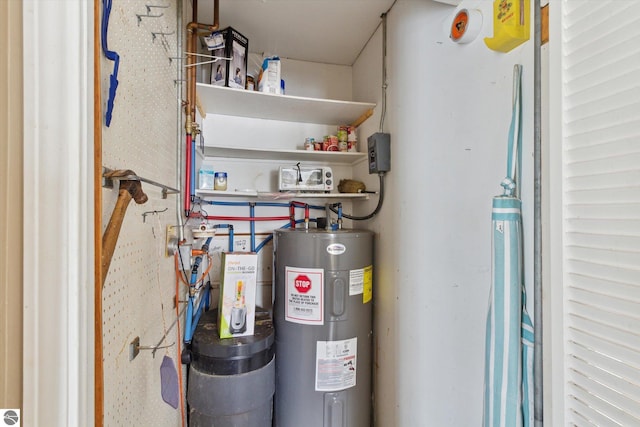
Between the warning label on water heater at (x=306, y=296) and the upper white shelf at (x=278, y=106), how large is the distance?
3.22ft

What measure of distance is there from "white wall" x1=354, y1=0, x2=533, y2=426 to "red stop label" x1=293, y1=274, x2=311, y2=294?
17.4 inches

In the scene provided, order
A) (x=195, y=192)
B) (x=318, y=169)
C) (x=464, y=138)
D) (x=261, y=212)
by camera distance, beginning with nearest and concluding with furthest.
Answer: (x=464, y=138) → (x=195, y=192) → (x=318, y=169) → (x=261, y=212)

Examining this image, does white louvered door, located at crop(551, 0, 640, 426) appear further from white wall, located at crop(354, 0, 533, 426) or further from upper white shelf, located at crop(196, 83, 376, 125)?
upper white shelf, located at crop(196, 83, 376, 125)

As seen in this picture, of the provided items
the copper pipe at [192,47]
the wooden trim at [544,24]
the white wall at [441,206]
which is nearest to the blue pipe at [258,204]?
the copper pipe at [192,47]

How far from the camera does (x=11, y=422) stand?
1.22 ft

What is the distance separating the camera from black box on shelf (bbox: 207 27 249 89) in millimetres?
1430

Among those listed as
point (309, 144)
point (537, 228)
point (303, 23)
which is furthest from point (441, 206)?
point (303, 23)

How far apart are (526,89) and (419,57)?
54 centimetres

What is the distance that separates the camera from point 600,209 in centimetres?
50

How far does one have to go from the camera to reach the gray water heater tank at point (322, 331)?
53.5 inches

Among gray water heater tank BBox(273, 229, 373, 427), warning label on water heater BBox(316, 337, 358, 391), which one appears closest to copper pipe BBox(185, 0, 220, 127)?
gray water heater tank BBox(273, 229, 373, 427)

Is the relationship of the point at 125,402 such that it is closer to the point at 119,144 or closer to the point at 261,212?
the point at 119,144

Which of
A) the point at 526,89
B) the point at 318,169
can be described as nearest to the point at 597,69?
the point at 526,89

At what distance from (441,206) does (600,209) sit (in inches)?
25.8
